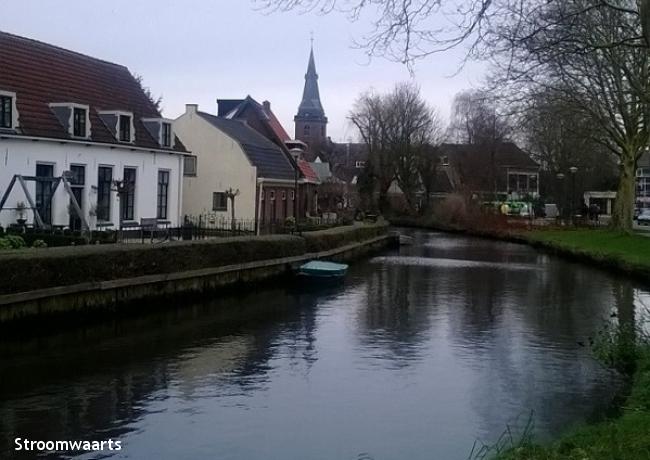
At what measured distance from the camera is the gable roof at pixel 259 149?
35.8m

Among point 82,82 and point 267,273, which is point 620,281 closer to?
point 267,273

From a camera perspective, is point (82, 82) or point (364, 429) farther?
point (82, 82)

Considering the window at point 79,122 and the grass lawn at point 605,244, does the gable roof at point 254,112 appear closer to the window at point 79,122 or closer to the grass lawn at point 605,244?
the grass lawn at point 605,244

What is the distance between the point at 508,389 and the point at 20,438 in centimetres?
635

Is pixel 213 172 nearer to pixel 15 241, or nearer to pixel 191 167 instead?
pixel 191 167

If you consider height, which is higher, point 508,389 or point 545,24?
point 545,24

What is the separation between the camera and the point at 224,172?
35.5m

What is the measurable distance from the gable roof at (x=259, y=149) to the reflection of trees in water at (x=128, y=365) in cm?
1868

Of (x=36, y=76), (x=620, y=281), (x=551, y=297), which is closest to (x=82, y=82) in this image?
(x=36, y=76)

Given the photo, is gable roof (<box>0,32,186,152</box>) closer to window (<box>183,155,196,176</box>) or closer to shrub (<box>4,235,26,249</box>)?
shrub (<box>4,235,26,249</box>)

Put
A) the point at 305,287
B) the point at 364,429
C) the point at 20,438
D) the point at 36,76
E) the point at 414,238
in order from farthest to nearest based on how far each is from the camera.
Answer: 1. the point at 414,238
2. the point at 36,76
3. the point at 305,287
4. the point at 364,429
5. the point at 20,438

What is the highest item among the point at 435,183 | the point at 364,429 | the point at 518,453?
the point at 435,183

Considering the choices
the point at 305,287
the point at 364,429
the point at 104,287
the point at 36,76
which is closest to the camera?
the point at 364,429

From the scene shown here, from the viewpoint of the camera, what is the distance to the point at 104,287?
622 inches
